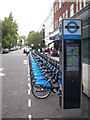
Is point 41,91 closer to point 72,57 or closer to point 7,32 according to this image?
point 72,57

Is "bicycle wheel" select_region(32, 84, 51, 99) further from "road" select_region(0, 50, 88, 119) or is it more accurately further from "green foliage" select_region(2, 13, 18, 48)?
"green foliage" select_region(2, 13, 18, 48)

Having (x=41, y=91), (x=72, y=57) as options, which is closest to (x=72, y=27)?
(x=72, y=57)

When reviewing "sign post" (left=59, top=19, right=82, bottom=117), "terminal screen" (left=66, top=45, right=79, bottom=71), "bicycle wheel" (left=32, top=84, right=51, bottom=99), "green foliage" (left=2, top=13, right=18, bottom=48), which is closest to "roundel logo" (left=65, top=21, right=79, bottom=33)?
"sign post" (left=59, top=19, right=82, bottom=117)

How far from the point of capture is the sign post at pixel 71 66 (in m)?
5.32

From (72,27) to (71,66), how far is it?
1076 mm

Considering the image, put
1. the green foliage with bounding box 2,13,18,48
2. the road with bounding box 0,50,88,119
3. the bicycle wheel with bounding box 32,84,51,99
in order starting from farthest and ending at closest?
the green foliage with bounding box 2,13,18,48 → the bicycle wheel with bounding box 32,84,51,99 → the road with bounding box 0,50,88,119

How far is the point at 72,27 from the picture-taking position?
5316 mm

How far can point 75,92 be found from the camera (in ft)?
18.1

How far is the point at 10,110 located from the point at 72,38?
9.47ft

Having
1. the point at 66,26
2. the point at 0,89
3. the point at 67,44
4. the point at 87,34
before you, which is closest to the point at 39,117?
the point at 67,44

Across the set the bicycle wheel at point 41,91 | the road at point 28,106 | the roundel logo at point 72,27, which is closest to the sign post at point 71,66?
the roundel logo at point 72,27

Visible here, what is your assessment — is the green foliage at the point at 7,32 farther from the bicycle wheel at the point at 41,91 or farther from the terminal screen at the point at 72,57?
the terminal screen at the point at 72,57

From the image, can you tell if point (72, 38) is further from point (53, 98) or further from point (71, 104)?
point (53, 98)

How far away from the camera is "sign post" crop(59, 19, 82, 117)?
532 centimetres
